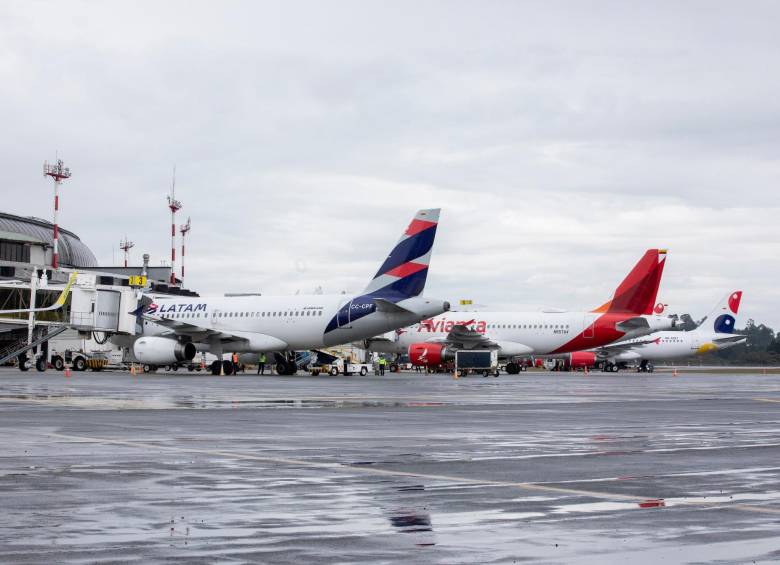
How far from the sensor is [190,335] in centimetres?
6406

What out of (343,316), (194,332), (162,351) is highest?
(343,316)

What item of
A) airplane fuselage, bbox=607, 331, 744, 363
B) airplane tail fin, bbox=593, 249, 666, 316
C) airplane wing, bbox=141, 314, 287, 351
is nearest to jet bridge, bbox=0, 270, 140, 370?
airplane wing, bbox=141, 314, 287, 351

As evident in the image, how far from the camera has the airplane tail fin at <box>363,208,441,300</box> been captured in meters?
57.7

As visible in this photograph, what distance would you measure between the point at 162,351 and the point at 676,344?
5564 cm

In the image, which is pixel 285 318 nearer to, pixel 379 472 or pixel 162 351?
pixel 162 351

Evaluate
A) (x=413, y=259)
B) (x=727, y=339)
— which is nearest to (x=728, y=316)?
(x=727, y=339)

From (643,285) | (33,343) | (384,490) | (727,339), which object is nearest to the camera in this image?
(384,490)

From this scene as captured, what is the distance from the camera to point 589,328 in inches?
2901

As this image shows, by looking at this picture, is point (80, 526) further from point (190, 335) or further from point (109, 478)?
point (190, 335)

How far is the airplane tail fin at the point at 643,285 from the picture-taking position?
7288cm

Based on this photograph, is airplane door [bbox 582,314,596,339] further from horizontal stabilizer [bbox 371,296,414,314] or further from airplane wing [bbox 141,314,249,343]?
airplane wing [bbox 141,314,249,343]

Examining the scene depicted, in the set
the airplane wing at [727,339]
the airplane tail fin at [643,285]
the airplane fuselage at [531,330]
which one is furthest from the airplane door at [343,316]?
the airplane wing at [727,339]

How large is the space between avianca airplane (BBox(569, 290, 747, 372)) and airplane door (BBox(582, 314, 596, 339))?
23012 mm

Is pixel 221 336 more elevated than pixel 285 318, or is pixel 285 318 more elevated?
pixel 285 318
